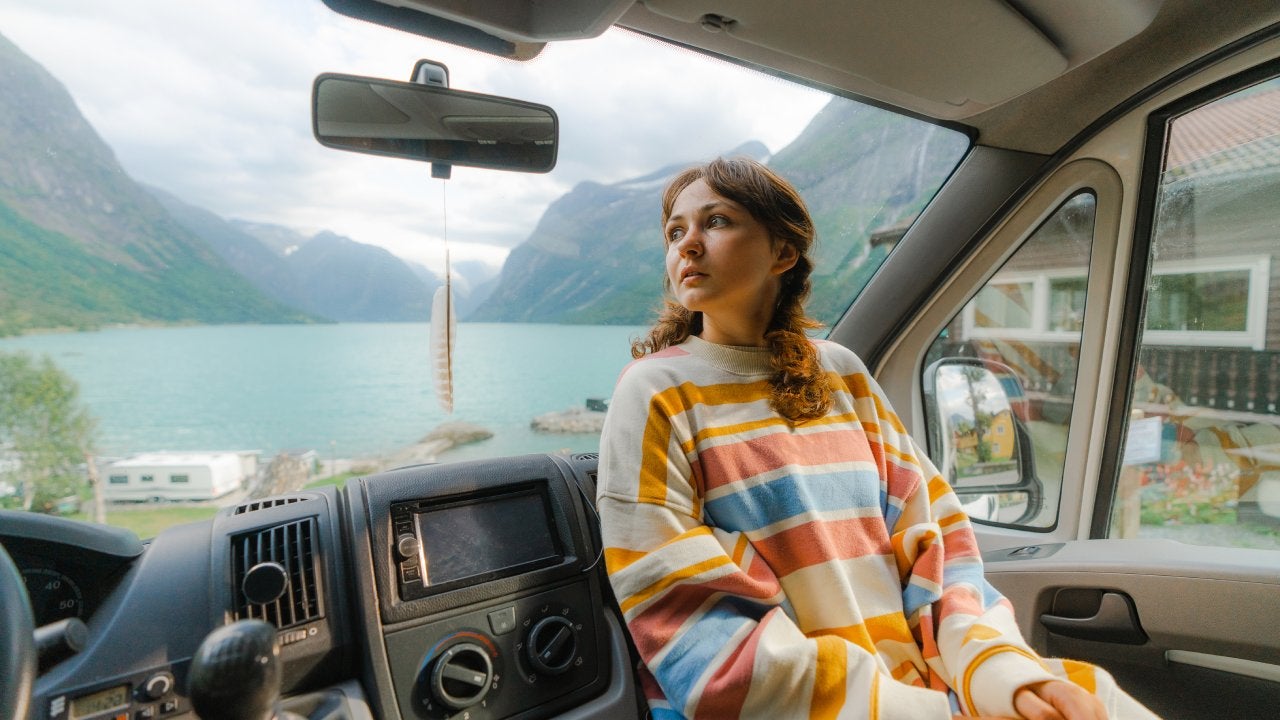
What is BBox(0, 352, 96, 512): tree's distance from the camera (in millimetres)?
1528

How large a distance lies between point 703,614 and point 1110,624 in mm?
1655

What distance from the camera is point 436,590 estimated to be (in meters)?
1.52

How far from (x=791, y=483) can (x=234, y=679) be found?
1040mm

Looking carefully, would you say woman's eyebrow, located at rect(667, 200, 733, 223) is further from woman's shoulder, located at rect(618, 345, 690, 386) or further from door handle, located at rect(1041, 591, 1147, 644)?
door handle, located at rect(1041, 591, 1147, 644)

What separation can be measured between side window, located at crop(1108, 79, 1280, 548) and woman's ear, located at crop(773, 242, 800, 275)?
1.50 metres

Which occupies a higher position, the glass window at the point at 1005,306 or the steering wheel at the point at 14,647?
the glass window at the point at 1005,306

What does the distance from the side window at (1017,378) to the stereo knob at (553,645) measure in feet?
6.57

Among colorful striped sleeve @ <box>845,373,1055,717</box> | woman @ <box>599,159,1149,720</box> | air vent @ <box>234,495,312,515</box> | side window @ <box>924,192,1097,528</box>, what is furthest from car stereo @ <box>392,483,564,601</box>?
side window @ <box>924,192,1097,528</box>

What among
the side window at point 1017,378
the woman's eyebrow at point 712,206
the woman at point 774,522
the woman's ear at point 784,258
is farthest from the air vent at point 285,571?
the side window at point 1017,378

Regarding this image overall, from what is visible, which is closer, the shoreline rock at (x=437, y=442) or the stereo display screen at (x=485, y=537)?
the stereo display screen at (x=485, y=537)

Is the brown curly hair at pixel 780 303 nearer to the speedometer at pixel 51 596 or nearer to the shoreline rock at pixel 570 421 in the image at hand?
the shoreline rock at pixel 570 421

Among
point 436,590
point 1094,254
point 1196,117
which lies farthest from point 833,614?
point 1196,117

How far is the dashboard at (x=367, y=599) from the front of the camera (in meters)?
1.26

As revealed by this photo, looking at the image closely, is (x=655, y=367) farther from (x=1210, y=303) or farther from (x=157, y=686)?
(x=1210, y=303)
